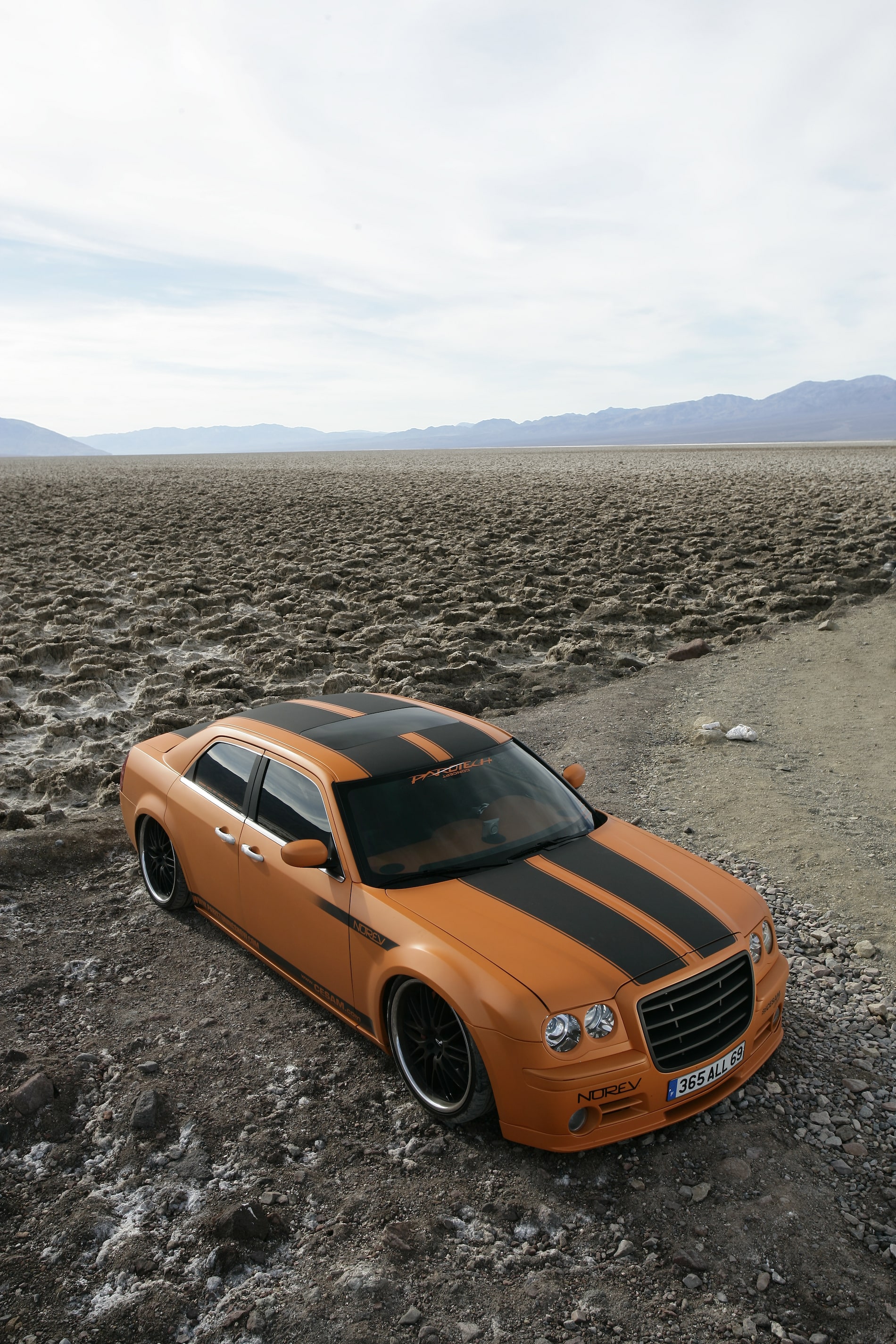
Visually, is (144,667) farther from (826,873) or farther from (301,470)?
(301,470)

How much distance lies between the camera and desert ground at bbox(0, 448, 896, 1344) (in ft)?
10.3

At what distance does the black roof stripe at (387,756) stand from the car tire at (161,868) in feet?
5.53

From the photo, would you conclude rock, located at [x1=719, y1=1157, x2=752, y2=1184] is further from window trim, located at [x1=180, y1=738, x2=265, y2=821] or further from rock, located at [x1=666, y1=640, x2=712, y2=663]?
rock, located at [x1=666, y1=640, x2=712, y2=663]

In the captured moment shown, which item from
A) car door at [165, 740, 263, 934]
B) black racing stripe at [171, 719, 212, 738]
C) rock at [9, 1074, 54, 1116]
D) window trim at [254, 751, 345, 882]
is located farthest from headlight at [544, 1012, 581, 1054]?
black racing stripe at [171, 719, 212, 738]

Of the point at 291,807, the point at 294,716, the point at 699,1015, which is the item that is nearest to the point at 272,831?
the point at 291,807

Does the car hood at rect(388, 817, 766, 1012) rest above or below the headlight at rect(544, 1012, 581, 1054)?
above

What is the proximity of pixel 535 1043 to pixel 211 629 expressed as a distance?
10.6m

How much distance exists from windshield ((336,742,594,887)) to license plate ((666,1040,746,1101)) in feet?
4.06

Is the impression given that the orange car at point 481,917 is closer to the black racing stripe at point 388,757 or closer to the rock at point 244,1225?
the black racing stripe at point 388,757

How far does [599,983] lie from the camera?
3.60 metres

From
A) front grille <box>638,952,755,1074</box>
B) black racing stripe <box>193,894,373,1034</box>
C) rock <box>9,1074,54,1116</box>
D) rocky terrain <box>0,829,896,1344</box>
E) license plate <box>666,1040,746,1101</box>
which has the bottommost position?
rocky terrain <box>0,829,896,1344</box>

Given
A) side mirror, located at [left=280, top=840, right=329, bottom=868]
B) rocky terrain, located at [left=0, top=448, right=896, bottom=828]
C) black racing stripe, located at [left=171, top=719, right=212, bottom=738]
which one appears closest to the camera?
side mirror, located at [left=280, top=840, right=329, bottom=868]

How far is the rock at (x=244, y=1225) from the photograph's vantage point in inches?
132

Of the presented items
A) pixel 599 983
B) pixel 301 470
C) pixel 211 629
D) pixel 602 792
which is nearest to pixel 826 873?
pixel 602 792
